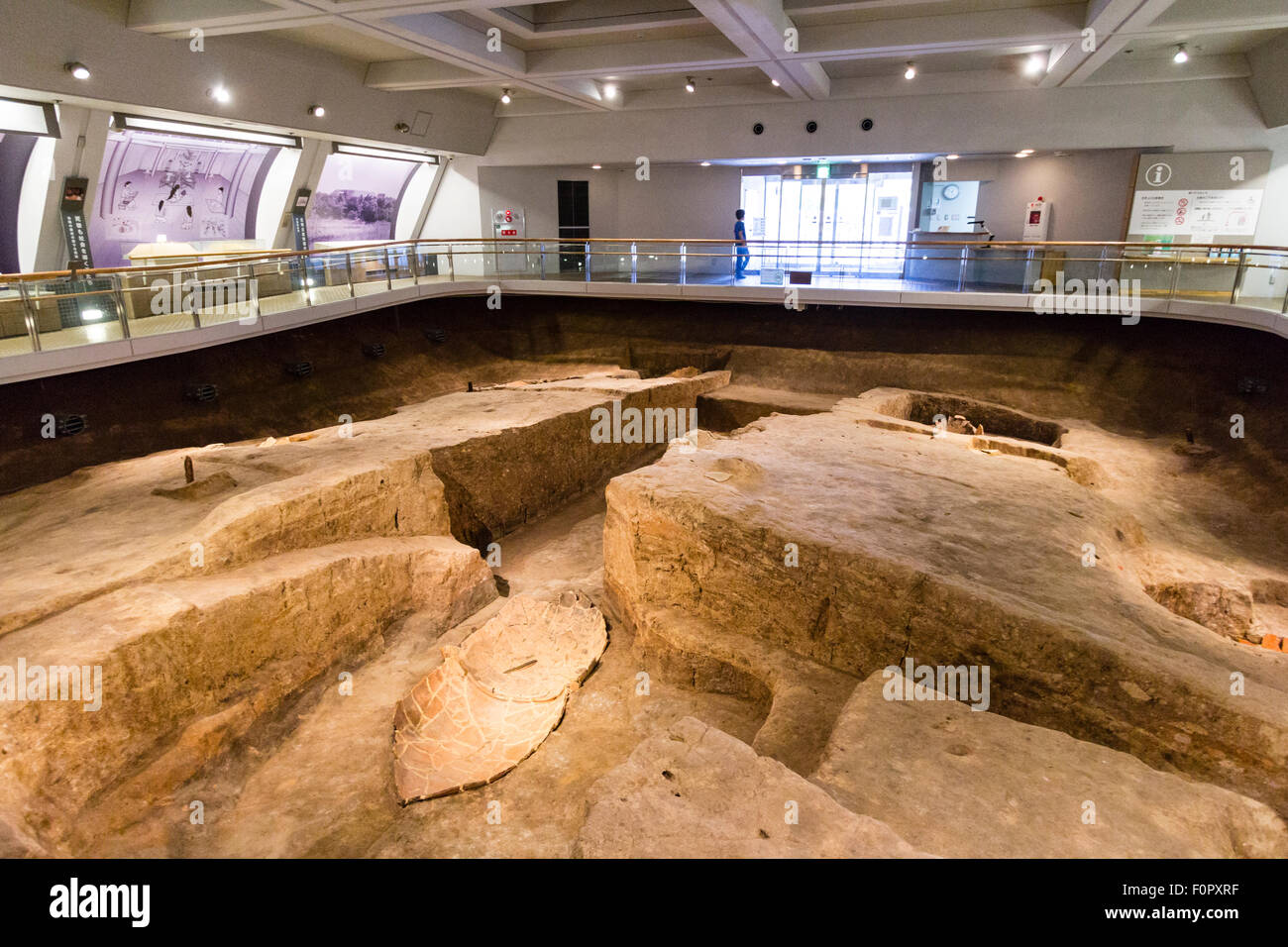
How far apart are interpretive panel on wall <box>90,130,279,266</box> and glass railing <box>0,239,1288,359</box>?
3.50 metres

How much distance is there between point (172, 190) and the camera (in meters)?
14.4

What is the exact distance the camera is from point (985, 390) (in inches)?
517

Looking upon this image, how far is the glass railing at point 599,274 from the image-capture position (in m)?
8.34

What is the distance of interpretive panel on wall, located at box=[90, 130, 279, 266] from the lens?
526 inches

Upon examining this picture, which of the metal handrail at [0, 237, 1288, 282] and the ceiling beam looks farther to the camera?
the ceiling beam

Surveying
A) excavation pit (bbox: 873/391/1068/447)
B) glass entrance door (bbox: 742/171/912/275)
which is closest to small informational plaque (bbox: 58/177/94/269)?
glass entrance door (bbox: 742/171/912/275)

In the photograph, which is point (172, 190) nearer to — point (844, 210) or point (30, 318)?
point (30, 318)

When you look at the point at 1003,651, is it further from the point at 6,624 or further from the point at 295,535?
the point at 6,624

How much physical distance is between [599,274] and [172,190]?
8276mm

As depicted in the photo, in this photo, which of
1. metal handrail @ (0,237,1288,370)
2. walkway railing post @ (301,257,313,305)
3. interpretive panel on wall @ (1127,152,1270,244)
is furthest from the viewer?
interpretive panel on wall @ (1127,152,1270,244)

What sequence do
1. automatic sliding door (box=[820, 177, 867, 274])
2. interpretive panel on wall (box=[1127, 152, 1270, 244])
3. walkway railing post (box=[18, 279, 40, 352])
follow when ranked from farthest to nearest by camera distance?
automatic sliding door (box=[820, 177, 867, 274]) → interpretive panel on wall (box=[1127, 152, 1270, 244]) → walkway railing post (box=[18, 279, 40, 352])

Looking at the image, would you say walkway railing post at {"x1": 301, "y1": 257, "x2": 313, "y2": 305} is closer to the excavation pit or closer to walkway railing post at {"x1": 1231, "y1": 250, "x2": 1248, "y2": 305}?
the excavation pit

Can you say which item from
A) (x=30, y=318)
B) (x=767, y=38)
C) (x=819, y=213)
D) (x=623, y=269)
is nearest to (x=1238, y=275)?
(x=767, y=38)

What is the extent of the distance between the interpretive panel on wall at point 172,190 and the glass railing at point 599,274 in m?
3.50
